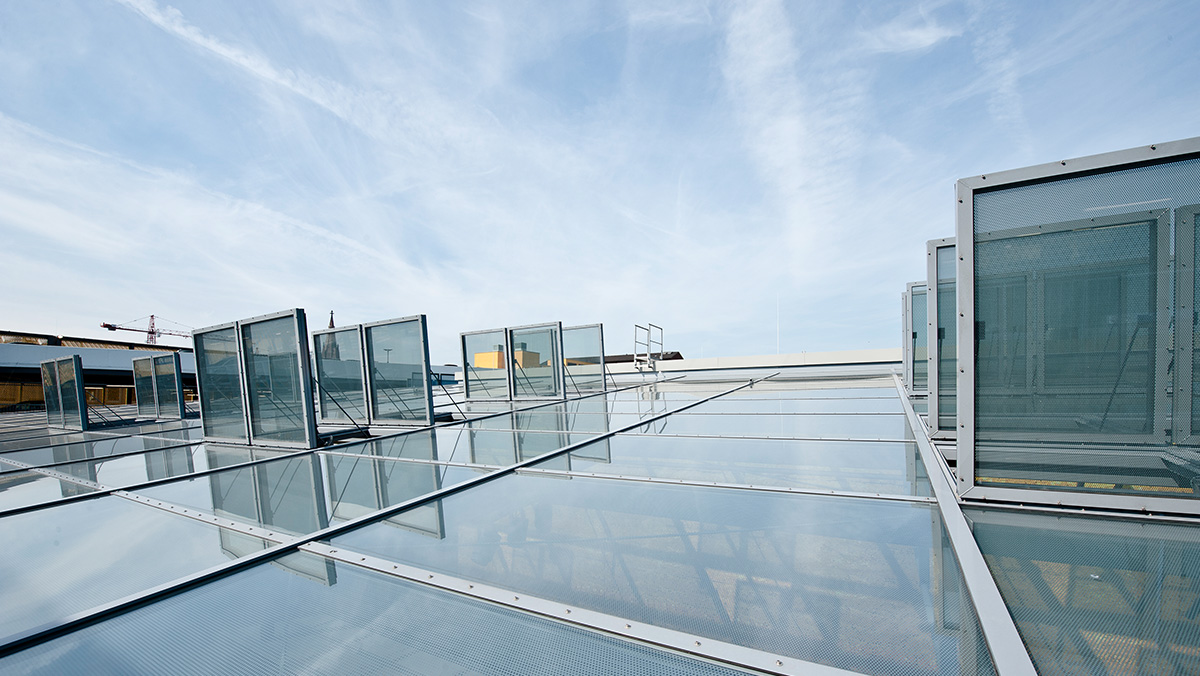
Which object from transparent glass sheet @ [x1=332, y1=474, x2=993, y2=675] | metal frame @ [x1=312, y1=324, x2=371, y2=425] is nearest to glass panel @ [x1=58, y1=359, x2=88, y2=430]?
metal frame @ [x1=312, y1=324, x2=371, y2=425]

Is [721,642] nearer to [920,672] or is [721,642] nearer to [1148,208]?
[920,672]

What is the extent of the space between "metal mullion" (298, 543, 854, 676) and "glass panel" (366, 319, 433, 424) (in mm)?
7499

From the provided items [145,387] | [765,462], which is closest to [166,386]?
[145,387]

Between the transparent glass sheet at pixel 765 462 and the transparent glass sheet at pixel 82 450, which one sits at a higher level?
the transparent glass sheet at pixel 765 462

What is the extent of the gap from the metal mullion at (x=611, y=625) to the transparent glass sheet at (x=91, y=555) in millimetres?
1069

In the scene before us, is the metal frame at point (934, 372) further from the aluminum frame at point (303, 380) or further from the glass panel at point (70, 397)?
the glass panel at point (70, 397)

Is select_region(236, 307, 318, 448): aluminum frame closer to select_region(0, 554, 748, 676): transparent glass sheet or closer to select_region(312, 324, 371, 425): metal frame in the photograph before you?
select_region(312, 324, 371, 425): metal frame

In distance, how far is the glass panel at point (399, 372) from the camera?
9.88 m

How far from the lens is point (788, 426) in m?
6.88

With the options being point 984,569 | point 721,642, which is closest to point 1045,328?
point 984,569

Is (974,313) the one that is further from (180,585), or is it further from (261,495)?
(261,495)

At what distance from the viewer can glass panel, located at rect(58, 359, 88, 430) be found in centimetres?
1428

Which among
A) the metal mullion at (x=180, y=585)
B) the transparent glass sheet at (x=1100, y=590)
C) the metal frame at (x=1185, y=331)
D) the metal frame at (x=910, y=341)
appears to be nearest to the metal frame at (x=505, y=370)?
the metal frame at (x=910, y=341)

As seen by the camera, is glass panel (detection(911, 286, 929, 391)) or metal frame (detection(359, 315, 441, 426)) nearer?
glass panel (detection(911, 286, 929, 391))
